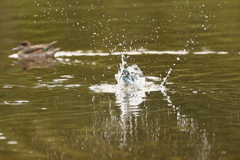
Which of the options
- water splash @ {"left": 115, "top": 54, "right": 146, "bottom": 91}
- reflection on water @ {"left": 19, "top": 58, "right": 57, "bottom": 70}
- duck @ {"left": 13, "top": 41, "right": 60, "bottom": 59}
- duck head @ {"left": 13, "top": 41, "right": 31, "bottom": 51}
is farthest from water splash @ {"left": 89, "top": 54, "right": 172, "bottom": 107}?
duck head @ {"left": 13, "top": 41, "right": 31, "bottom": 51}

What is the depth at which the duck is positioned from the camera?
19142 mm

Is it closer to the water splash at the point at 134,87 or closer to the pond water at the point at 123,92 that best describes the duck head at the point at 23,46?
the pond water at the point at 123,92

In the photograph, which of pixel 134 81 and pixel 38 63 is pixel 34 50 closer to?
pixel 38 63

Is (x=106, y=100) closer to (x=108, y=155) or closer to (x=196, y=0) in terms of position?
(x=108, y=155)

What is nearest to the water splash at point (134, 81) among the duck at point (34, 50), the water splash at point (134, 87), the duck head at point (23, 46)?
the water splash at point (134, 87)

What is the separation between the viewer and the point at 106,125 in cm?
1075

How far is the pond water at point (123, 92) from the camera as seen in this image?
966cm

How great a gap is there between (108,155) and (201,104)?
10.4 feet

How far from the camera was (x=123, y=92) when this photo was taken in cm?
1343

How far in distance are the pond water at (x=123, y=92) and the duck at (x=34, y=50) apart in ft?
0.88

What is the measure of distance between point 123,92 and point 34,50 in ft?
21.6

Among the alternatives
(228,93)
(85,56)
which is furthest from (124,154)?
(85,56)

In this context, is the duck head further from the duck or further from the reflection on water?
the reflection on water

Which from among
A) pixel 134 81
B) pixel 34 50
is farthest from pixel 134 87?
pixel 34 50
